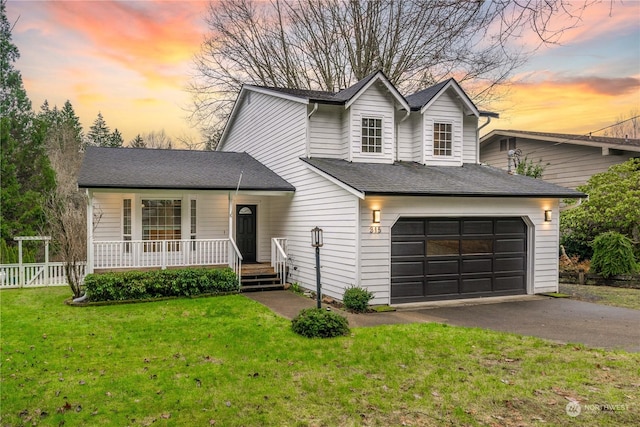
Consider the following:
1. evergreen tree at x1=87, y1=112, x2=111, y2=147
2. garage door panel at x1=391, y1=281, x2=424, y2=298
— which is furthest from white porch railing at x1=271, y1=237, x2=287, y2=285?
evergreen tree at x1=87, y1=112, x2=111, y2=147

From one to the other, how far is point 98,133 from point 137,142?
4790 millimetres

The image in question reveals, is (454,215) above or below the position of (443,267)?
above

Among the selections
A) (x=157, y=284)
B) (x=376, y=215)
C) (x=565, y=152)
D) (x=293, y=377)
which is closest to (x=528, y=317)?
(x=376, y=215)

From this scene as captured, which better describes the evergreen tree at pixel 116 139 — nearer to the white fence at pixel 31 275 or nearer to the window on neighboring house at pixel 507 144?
the white fence at pixel 31 275

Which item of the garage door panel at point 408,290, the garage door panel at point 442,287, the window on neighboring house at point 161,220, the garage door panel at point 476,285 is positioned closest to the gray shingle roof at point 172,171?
the window on neighboring house at point 161,220

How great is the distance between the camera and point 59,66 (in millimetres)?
15336

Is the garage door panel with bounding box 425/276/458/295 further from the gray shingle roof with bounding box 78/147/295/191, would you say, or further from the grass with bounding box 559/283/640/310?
the gray shingle roof with bounding box 78/147/295/191

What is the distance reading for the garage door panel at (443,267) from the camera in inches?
436

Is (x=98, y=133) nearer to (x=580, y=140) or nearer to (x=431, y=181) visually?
(x=431, y=181)

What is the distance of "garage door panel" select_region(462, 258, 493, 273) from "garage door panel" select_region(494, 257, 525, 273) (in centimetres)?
23

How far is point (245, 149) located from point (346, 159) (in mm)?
6857

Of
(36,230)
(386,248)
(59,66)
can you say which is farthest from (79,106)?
(386,248)

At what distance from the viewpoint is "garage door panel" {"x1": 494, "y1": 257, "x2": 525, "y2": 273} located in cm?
1185

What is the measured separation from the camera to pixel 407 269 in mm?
10812
